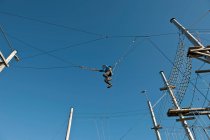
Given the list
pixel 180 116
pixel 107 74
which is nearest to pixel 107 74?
pixel 107 74

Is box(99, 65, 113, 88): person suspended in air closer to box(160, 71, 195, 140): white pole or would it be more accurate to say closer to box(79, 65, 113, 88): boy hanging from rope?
box(79, 65, 113, 88): boy hanging from rope

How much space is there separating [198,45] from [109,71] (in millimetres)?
5480

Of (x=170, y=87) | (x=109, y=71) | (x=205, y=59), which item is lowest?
(x=205, y=59)

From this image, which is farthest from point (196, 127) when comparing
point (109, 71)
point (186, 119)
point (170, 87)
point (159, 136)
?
point (109, 71)

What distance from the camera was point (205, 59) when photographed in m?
8.60

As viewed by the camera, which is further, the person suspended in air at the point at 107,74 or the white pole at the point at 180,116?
the white pole at the point at 180,116

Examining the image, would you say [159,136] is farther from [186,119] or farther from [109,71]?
[109,71]

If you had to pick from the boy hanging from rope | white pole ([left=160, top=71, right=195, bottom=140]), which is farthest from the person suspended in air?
white pole ([left=160, top=71, right=195, bottom=140])

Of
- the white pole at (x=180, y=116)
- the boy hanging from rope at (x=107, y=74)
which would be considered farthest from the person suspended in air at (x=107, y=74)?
the white pole at (x=180, y=116)

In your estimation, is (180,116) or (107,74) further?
(180,116)

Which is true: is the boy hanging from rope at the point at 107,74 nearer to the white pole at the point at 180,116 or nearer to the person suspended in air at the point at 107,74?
the person suspended in air at the point at 107,74

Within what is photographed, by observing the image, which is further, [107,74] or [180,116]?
[180,116]

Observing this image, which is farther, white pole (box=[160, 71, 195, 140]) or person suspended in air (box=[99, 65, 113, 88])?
white pole (box=[160, 71, 195, 140])

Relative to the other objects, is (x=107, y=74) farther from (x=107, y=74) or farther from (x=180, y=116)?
(x=180, y=116)
